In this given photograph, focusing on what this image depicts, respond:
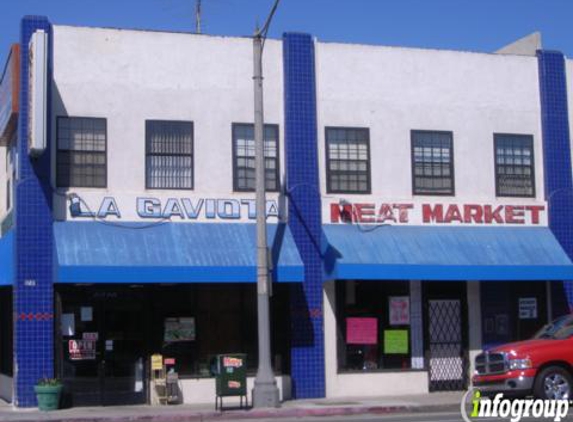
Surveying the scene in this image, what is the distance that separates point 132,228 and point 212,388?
4.06 metres

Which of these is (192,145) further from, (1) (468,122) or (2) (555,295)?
(2) (555,295)

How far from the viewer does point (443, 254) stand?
2491cm

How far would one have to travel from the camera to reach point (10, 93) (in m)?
23.9

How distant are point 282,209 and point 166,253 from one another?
3344mm

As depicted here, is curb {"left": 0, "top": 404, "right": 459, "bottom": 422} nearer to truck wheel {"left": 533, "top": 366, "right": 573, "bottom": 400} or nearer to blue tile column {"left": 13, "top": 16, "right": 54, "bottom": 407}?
blue tile column {"left": 13, "top": 16, "right": 54, "bottom": 407}

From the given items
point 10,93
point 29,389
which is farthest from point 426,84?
point 29,389

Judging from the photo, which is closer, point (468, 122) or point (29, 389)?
point (29, 389)

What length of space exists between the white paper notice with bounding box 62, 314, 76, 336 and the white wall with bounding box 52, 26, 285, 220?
2256mm

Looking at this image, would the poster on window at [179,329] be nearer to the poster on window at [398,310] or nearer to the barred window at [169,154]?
the barred window at [169,154]

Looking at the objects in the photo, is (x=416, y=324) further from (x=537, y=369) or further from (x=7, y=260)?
(x=7, y=260)

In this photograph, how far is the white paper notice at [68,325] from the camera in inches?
900

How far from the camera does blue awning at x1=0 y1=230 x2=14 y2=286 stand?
75.5ft
